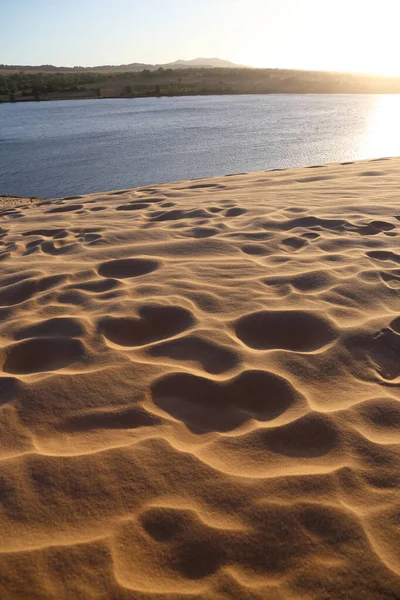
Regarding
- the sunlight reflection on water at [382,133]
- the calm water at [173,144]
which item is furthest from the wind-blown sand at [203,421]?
the sunlight reflection on water at [382,133]

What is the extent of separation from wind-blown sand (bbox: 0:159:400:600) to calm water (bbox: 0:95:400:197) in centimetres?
543

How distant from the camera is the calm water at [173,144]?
8793mm

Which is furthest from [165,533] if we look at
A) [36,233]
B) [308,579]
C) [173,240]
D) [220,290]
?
[36,233]

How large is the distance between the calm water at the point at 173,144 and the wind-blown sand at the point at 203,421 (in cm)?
543

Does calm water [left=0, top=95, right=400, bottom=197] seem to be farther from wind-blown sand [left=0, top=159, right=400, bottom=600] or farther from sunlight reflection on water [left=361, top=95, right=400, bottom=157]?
wind-blown sand [left=0, top=159, right=400, bottom=600]

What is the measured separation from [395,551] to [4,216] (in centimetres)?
492

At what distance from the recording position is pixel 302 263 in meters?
3.09

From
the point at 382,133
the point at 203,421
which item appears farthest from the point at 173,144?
the point at 203,421

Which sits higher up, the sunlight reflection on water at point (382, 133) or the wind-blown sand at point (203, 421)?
the sunlight reflection on water at point (382, 133)

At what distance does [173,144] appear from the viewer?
37.9ft

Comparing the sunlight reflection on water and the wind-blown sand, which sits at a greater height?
the sunlight reflection on water

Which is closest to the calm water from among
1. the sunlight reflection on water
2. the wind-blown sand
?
the sunlight reflection on water

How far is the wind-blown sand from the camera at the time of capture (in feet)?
4.26

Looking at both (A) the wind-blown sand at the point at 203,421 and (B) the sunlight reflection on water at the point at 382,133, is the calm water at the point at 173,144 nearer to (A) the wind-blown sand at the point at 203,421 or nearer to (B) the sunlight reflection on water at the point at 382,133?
(B) the sunlight reflection on water at the point at 382,133
